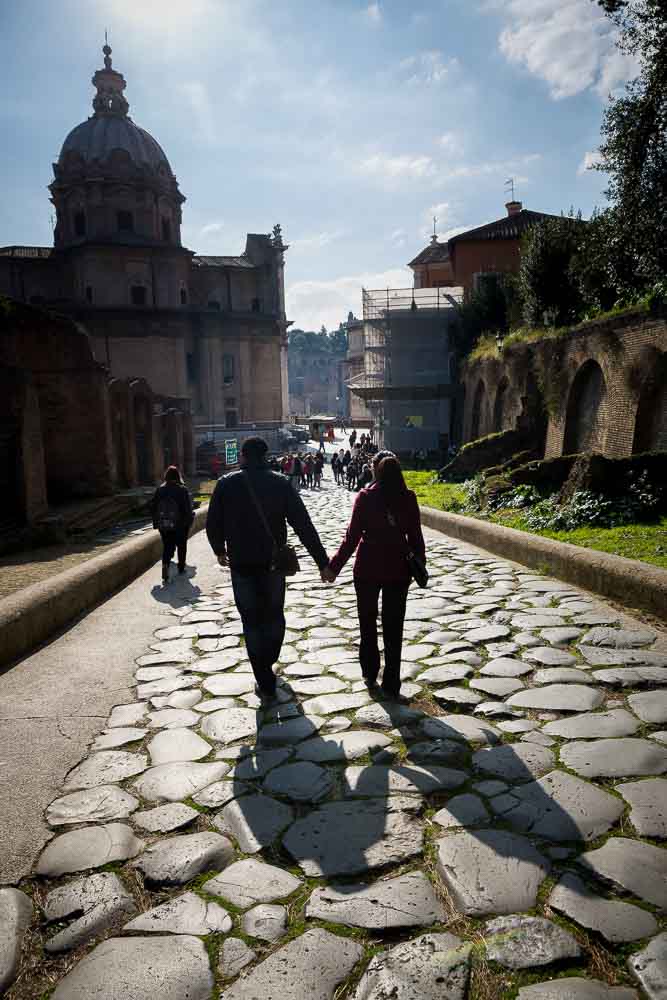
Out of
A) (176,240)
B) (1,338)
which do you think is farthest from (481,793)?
(176,240)

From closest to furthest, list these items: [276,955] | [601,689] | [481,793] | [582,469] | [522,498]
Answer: [276,955], [481,793], [601,689], [582,469], [522,498]

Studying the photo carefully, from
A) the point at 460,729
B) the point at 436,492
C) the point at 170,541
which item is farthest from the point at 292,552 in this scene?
the point at 436,492

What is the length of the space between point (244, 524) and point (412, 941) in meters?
2.56

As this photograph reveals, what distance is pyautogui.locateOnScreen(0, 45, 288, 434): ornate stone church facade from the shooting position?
44.4 meters

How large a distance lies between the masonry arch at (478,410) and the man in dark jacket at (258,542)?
23.9 m

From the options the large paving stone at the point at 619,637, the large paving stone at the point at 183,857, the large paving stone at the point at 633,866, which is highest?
the large paving stone at the point at 619,637

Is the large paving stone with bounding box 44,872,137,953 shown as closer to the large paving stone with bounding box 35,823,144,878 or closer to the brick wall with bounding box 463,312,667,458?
the large paving stone with bounding box 35,823,144,878

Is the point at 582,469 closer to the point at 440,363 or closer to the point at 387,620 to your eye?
the point at 387,620

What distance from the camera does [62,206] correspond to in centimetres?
4641

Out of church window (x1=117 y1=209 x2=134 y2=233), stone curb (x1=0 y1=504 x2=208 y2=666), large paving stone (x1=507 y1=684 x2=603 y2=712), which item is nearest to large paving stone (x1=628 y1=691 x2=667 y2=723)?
large paving stone (x1=507 y1=684 x2=603 y2=712)

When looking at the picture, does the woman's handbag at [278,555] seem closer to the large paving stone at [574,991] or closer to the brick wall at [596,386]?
the large paving stone at [574,991]

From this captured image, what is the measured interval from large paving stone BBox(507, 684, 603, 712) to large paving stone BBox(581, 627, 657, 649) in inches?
34.4

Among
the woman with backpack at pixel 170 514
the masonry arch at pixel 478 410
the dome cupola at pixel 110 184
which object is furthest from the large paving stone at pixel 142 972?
the dome cupola at pixel 110 184

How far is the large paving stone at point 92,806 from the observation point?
277cm
